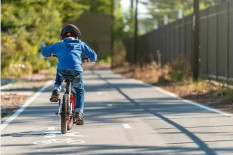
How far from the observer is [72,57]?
13445 millimetres

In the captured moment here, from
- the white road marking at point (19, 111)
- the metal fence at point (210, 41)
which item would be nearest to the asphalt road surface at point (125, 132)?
the white road marking at point (19, 111)

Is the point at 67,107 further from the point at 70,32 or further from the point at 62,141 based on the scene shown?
the point at 70,32

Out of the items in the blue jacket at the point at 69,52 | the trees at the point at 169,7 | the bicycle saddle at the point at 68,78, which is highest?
the trees at the point at 169,7

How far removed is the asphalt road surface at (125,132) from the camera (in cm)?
1135

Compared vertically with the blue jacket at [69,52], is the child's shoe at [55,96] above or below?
below

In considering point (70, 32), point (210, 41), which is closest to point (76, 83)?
point (70, 32)

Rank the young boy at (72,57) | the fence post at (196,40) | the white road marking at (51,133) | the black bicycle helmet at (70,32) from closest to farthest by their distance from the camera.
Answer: the white road marking at (51,133), the young boy at (72,57), the black bicycle helmet at (70,32), the fence post at (196,40)

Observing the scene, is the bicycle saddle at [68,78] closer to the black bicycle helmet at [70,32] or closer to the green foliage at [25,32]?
the black bicycle helmet at [70,32]

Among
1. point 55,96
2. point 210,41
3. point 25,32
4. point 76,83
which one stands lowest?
point 55,96

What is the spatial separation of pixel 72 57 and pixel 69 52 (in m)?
0.11

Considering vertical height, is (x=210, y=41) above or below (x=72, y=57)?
above

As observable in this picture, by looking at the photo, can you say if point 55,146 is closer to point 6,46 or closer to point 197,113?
point 197,113

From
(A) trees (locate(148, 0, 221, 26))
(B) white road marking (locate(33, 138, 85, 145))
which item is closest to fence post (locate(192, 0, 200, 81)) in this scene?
(B) white road marking (locate(33, 138, 85, 145))

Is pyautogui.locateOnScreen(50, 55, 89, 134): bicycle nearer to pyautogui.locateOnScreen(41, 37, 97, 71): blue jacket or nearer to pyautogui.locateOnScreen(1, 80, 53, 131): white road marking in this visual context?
pyautogui.locateOnScreen(41, 37, 97, 71): blue jacket
